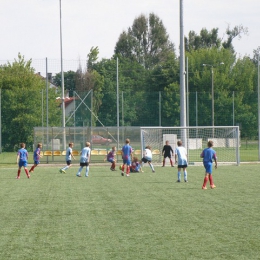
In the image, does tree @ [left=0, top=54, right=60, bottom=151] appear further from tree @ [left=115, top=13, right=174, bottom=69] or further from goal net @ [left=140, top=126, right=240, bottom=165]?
tree @ [left=115, top=13, right=174, bottom=69]

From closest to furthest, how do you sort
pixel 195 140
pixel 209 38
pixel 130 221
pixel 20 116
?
pixel 130 221 < pixel 195 140 < pixel 20 116 < pixel 209 38

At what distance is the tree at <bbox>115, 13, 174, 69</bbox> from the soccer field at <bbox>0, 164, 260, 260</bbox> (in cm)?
8280

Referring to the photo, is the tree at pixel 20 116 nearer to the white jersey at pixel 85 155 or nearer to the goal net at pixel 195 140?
the goal net at pixel 195 140

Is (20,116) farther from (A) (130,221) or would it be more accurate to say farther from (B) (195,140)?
(A) (130,221)

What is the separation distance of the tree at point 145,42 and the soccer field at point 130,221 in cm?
8280

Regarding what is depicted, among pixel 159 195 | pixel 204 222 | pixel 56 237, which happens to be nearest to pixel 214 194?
pixel 159 195

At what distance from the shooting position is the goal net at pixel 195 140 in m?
44.2

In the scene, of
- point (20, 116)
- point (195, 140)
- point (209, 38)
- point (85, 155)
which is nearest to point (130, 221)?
point (85, 155)

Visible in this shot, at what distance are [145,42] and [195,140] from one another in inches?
2415

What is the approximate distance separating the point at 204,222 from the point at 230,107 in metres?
48.4

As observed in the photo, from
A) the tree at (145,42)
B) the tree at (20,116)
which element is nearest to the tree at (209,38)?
the tree at (145,42)

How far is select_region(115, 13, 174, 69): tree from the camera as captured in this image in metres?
108

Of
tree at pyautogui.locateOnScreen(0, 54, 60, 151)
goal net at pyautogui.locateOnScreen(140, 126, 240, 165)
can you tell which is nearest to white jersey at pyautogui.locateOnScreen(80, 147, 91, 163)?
goal net at pyautogui.locateOnScreen(140, 126, 240, 165)

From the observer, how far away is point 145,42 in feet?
360
